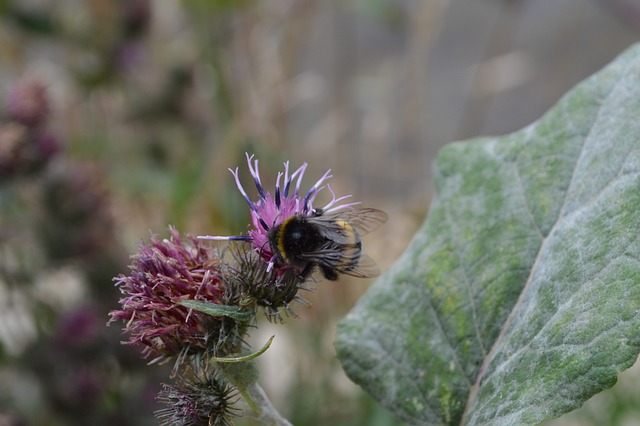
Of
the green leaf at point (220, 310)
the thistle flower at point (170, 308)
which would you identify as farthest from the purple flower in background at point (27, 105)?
the green leaf at point (220, 310)

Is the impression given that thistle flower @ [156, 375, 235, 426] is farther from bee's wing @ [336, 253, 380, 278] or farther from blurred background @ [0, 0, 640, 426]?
blurred background @ [0, 0, 640, 426]

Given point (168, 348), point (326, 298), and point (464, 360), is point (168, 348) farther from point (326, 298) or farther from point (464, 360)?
point (326, 298)

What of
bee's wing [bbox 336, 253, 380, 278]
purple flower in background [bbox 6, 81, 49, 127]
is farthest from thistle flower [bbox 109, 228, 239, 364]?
purple flower in background [bbox 6, 81, 49, 127]

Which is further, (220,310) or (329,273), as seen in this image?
(329,273)

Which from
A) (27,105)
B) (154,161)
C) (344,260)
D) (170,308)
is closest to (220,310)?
(170,308)

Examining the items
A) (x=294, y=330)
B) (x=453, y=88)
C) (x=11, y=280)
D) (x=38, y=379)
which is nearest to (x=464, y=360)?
(x=38, y=379)

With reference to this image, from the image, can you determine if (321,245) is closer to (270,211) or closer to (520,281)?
(270,211)

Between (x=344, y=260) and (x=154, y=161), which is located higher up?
(x=154, y=161)

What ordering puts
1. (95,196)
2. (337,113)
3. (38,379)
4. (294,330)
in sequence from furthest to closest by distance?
1. (337,113)
2. (294,330)
3. (95,196)
4. (38,379)
